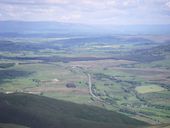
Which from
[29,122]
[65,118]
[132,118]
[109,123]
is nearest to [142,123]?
[132,118]

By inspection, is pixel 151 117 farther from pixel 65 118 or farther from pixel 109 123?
pixel 65 118

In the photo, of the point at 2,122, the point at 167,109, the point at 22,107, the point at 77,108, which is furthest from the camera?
the point at 167,109

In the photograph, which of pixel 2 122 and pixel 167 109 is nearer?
pixel 2 122

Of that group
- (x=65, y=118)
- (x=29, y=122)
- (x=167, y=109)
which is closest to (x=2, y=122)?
(x=29, y=122)

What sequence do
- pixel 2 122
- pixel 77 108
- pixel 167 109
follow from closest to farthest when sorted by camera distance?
1. pixel 2 122
2. pixel 77 108
3. pixel 167 109

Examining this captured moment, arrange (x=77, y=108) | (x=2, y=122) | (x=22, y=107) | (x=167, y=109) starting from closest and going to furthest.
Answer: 1. (x=2, y=122)
2. (x=22, y=107)
3. (x=77, y=108)
4. (x=167, y=109)

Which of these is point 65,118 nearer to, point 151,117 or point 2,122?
point 2,122
